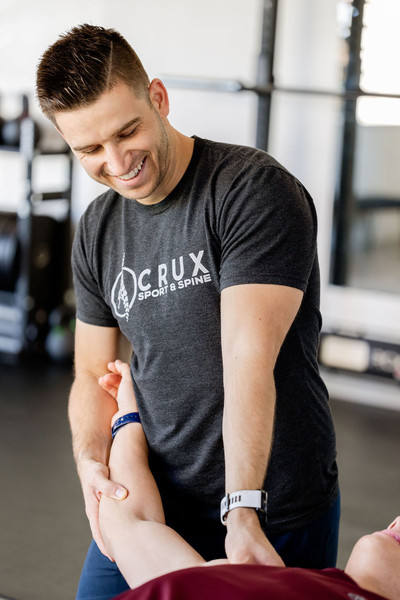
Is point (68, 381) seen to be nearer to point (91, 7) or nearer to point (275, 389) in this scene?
point (91, 7)

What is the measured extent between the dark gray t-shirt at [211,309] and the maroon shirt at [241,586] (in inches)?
12.7

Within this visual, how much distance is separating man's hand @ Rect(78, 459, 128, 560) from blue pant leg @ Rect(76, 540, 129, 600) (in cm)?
6

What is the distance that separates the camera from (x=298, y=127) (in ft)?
15.5

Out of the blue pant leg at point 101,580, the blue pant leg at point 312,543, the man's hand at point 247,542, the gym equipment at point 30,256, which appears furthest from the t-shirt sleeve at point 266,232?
the gym equipment at point 30,256

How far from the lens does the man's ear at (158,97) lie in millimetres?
1433

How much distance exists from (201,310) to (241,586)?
0.52m

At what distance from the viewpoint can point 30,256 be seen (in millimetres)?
5152

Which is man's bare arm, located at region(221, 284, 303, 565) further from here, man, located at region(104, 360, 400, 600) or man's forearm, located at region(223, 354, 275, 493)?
man, located at region(104, 360, 400, 600)

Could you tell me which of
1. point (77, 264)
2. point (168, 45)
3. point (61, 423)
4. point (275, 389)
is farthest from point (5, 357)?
point (275, 389)

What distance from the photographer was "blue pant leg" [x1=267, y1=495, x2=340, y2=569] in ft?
4.83

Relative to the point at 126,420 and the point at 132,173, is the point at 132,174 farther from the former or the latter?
the point at 126,420

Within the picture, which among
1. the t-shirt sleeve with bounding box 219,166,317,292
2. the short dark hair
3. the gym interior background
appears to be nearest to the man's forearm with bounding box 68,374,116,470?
the t-shirt sleeve with bounding box 219,166,317,292

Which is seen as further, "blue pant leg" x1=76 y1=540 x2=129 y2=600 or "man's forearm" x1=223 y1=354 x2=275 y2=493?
"blue pant leg" x1=76 y1=540 x2=129 y2=600

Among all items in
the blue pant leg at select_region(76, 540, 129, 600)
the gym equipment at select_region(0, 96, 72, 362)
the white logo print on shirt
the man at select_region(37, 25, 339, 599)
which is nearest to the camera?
the man at select_region(37, 25, 339, 599)
